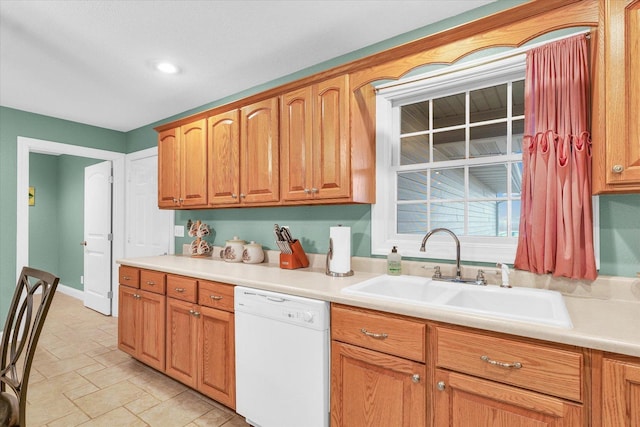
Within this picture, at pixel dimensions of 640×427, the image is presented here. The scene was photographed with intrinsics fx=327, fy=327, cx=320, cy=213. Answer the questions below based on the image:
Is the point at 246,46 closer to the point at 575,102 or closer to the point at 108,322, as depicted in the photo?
the point at 575,102

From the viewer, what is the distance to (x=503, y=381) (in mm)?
1193

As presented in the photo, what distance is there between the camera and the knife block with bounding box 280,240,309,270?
2.40 metres

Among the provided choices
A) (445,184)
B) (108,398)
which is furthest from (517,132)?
(108,398)

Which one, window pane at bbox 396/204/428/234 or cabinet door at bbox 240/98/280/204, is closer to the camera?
window pane at bbox 396/204/428/234

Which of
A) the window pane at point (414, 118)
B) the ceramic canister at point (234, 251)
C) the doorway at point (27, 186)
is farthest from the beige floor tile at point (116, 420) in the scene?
the window pane at point (414, 118)

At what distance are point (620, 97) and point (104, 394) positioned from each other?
3446 millimetres

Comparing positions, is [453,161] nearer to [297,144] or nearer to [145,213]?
[297,144]

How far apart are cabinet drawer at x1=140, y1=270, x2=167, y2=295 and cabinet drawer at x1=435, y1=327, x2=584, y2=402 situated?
2.06 metres

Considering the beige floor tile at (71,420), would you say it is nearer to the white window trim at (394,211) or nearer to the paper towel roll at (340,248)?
the paper towel roll at (340,248)

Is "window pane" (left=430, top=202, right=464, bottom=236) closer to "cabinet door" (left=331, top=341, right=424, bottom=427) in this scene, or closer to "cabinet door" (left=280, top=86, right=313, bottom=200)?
"cabinet door" (left=280, top=86, right=313, bottom=200)

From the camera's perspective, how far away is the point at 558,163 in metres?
1.56

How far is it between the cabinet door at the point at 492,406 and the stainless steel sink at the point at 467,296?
269 millimetres

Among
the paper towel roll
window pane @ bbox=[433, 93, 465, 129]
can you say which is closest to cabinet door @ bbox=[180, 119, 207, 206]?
the paper towel roll

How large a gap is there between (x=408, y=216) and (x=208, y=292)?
57.5 inches
